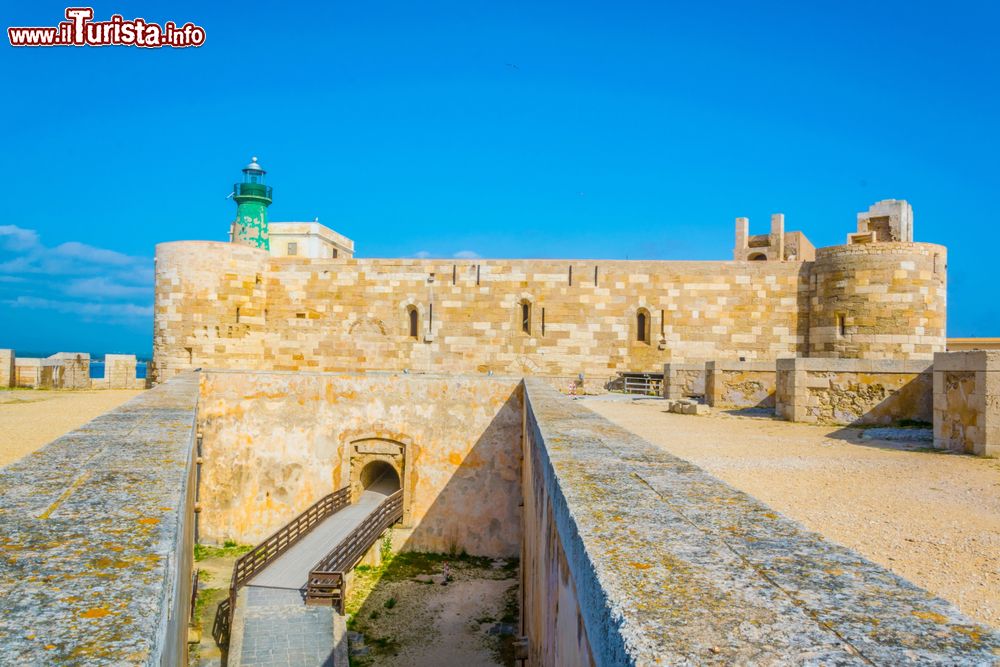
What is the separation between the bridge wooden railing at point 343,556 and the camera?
9.41m

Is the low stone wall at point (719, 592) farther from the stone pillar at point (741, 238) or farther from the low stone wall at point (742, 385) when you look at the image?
the stone pillar at point (741, 238)

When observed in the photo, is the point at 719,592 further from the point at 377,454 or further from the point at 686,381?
the point at 686,381

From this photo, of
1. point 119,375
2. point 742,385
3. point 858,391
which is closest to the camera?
point 858,391

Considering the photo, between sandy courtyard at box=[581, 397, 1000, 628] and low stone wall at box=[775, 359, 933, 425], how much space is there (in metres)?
0.96

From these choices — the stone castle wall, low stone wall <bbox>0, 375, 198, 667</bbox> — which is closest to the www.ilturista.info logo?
the stone castle wall

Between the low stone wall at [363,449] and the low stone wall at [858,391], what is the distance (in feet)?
16.0

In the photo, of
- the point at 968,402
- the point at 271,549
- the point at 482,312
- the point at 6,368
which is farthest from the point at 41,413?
the point at 968,402

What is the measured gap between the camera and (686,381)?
17.4 m

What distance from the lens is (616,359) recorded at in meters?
20.2

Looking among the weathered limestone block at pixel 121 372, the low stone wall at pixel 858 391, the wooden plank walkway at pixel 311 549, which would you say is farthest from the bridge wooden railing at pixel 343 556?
the weathered limestone block at pixel 121 372

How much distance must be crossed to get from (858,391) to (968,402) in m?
3.35

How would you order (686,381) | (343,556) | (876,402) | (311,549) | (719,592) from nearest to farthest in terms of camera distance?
(719,592)
(343,556)
(311,549)
(876,402)
(686,381)

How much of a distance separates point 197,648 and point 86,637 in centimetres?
826

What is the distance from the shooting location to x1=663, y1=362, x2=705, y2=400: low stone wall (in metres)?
17.3
